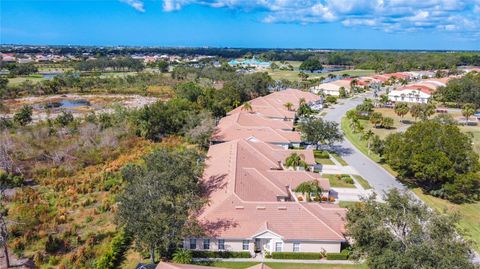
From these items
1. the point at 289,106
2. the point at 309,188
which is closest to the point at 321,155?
the point at 309,188

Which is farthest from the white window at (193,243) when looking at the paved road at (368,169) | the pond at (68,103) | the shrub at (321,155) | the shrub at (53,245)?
the pond at (68,103)

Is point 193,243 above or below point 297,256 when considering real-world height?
above

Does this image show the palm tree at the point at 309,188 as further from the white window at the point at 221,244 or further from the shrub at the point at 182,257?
the shrub at the point at 182,257

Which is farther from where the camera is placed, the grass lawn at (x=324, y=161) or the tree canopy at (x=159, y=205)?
the grass lawn at (x=324, y=161)

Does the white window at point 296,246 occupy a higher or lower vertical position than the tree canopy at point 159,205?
lower

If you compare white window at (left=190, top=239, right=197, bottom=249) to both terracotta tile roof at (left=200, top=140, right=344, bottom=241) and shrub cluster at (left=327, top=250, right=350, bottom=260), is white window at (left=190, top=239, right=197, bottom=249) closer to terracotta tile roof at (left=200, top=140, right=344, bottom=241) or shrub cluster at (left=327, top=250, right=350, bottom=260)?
terracotta tile roof at (left=200, top=140, right=344, bottom=241)

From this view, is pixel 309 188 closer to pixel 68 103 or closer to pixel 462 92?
pixel 462 92

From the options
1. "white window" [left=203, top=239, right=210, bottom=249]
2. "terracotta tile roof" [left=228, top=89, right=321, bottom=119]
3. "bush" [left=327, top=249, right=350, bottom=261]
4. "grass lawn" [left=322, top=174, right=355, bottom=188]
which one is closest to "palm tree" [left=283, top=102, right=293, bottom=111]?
"terracotta tile roof" [left=228, top=89, right=321, bottom=119]
